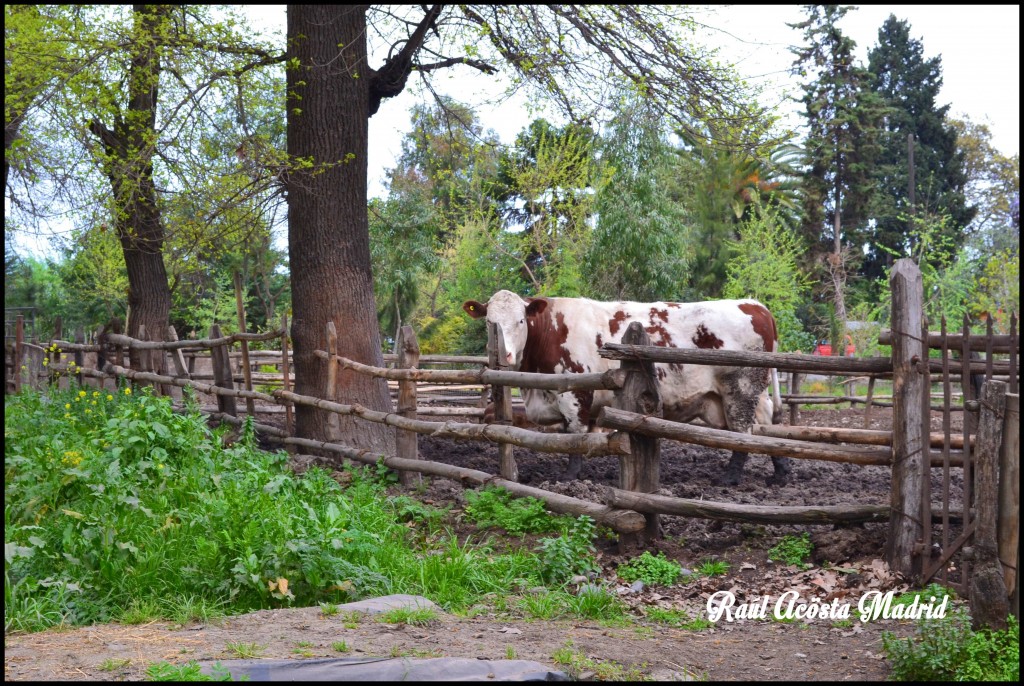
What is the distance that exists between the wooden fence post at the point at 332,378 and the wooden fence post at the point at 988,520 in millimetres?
5735

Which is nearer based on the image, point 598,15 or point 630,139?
point 598,15

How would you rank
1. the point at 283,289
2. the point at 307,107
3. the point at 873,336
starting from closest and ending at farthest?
1. the point at 307,107
2. the point at 873,336
3. the point at 283,289

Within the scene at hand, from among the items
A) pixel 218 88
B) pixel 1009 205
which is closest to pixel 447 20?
pixel 218 88

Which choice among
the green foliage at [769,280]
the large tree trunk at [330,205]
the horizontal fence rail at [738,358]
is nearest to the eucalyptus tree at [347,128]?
the large tree trunk at [330,205]

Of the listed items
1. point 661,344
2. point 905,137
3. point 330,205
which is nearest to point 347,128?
point 330,205

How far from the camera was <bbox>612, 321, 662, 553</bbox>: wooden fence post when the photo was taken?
567 cm

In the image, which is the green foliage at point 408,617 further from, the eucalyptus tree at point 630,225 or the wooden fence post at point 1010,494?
the eucalyptus tree at point 630,225

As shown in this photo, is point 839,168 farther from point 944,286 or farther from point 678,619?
point 678,619

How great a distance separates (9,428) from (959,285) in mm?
22596

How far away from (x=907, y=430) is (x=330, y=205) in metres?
5.56

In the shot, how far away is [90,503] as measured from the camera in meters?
5.71

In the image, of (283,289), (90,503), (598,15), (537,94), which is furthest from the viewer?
(283,289)

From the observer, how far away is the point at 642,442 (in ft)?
18.7

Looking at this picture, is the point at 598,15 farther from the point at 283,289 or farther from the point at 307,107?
the point at 283,289
